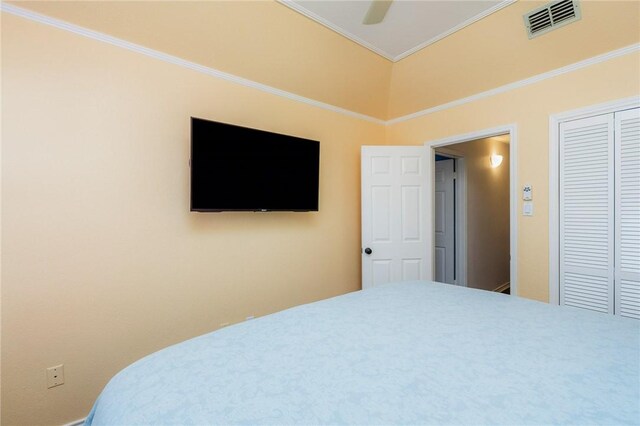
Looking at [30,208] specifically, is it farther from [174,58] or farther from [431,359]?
[431,359]

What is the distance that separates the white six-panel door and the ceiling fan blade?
1.49 metres

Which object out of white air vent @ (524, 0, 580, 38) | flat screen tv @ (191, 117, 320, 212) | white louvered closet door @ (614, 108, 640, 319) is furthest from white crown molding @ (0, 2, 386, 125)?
white louvered closet door @ (614, 108, 640, 319)

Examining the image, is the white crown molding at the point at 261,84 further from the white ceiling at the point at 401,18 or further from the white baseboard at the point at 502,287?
the white baseboard at the point at 502,287

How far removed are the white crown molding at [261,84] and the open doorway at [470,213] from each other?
0.92m

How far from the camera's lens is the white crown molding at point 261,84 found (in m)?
1.70

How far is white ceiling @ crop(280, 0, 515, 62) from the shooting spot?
2.16 metres

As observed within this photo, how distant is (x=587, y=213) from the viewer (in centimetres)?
220

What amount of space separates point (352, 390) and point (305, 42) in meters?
2.52

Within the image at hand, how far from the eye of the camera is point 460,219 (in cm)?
394

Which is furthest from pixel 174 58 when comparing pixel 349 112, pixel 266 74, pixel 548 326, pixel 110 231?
pixel 548 326

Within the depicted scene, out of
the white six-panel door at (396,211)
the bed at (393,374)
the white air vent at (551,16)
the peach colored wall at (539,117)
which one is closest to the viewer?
the bed at (393,374)

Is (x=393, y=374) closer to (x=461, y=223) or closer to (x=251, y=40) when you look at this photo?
(x=251, y=40)

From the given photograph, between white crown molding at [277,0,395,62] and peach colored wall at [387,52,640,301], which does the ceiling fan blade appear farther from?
peach colored wall at [387,52,640,301]

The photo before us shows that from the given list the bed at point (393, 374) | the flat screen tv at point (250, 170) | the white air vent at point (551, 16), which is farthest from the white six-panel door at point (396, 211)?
the bed at point (393, 374)
